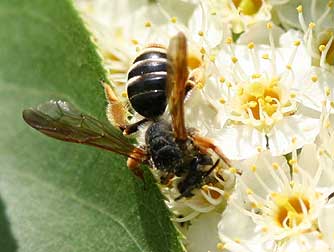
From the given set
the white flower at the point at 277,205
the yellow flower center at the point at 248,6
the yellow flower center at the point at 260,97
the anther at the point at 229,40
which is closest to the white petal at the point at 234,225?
the white flower at the point at 277,205

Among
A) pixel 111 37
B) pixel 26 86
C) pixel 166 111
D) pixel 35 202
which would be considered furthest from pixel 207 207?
pixel 111 37

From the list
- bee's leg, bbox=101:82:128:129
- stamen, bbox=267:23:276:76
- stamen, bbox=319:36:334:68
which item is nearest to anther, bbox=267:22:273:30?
stamen, bbox=267:23:276:76

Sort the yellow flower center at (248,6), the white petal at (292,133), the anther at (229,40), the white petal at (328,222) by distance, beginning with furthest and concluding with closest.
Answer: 1. the yellow flower center at (248,6)
2. the anther at (229,40)
3. the white petal at (292,133)
4. the white petal at (328,222)

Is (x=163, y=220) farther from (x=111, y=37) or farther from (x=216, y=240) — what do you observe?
(x=111, y=37)

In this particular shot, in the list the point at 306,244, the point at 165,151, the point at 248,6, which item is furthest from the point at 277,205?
the point at 248,6

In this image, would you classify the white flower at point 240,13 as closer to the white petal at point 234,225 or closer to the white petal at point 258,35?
the white petal at point 258,35

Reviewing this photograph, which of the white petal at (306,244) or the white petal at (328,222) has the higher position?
the white petal at (328,222)
